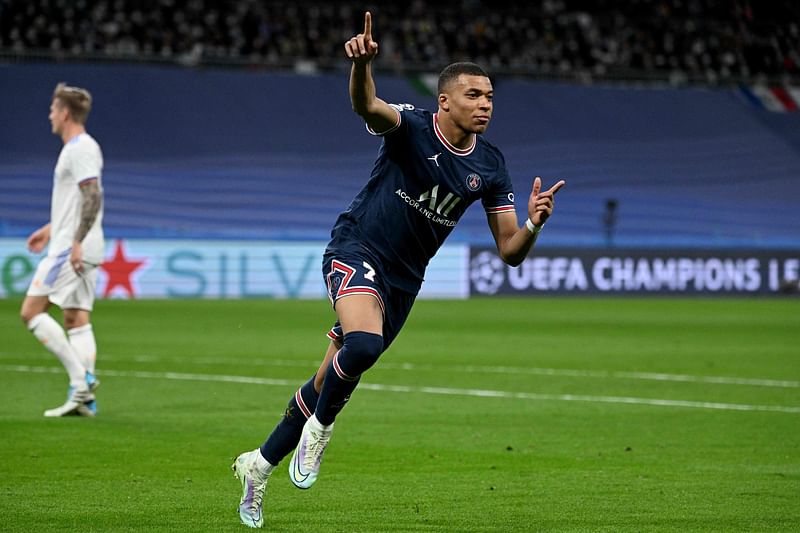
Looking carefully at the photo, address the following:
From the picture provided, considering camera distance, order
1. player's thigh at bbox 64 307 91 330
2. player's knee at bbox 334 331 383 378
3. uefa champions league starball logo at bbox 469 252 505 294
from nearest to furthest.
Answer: player's knee at bbox 334 331 383 378
player's thigh at bbox 64 307 91 330
uefa champions league starball logo at bbox 469 252 505 294

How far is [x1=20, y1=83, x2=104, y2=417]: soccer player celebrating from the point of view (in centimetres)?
1031

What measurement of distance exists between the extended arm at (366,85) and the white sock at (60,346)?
478 cm

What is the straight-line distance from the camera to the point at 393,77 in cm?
3678

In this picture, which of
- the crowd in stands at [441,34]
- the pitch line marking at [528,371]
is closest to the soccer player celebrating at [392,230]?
the pitch line marking at [528,371]

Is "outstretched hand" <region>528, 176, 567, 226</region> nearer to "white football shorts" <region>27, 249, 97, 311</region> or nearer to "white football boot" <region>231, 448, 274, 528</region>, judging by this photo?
"white football boot" <region>231, 448, 274, 528</region>

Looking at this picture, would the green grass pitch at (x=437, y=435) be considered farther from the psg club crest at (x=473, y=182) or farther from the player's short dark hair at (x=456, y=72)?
the player's short dark hair at (x=456, y=72)

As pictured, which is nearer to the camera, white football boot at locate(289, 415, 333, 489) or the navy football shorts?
white football boot at locate(289, 415, 333, 489)

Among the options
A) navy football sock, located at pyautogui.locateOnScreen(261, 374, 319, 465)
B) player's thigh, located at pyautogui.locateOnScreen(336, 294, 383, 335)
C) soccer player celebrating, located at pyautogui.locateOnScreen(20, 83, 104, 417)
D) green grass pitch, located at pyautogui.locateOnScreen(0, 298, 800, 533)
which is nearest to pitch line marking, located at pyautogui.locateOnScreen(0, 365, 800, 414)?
green grass pitch, located at pyautogui.locateOnScreen(0, 298, 800, 533)

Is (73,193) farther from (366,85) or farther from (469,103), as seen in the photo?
(366,85)

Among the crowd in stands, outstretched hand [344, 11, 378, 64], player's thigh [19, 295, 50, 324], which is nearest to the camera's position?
outstretched hand [344, 11, 378, 64]

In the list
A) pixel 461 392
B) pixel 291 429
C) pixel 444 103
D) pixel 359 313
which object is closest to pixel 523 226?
pixel 444 103

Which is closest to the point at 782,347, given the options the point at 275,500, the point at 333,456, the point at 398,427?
the point at 398,427

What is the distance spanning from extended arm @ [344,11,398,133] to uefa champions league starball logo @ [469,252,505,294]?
23.7m

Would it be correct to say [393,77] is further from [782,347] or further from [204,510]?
[204,510]
